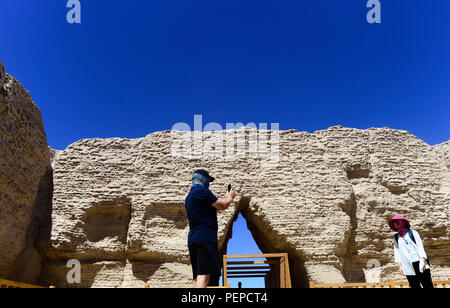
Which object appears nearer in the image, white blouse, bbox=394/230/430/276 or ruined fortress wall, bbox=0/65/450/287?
white blouse, bbox=394/230/430/276

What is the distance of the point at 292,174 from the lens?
991 cm

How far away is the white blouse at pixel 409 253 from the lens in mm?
3988

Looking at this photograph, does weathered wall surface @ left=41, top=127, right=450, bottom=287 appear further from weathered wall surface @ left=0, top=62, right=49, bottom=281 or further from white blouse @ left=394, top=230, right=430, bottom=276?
white blouse @ left=394, top=230, right=430, bottom=276

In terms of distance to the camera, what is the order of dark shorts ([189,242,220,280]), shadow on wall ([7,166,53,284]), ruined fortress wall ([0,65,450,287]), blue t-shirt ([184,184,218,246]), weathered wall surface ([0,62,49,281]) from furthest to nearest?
ruined fortress wall ([0,65,450,287]), shadow on wall ([7,166,53,284]), weathered wall surface ([0,62,49,281]), blue t-shirt ([184,184,218,246]), dark shorts ([189,242,220,280])

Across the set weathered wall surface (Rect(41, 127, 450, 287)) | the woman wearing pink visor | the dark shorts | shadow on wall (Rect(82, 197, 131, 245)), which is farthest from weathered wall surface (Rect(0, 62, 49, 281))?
the woman wearing pink visor

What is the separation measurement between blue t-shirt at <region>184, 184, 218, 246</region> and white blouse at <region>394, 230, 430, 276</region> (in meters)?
2.48

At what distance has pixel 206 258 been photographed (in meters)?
3.09

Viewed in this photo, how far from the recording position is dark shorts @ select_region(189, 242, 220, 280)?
3039mm

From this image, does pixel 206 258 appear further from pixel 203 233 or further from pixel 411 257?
pixel 411 257

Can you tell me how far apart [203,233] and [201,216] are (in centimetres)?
17

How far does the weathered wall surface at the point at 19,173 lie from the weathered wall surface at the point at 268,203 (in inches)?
24.6
